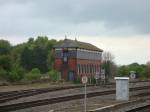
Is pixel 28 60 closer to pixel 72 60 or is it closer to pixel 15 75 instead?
pixel 72 60

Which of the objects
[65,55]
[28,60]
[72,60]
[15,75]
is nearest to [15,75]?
[15,75]

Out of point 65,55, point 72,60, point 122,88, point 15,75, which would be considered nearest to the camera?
point 122,88

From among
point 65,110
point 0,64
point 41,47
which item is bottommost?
point 65,110

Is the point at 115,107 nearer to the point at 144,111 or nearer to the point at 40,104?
the point at 144,111

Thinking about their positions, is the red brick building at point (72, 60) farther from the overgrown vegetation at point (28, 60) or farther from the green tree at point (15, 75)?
the green tree at point (15, 75)

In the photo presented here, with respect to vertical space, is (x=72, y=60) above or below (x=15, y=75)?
above

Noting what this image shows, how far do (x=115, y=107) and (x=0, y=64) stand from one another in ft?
161

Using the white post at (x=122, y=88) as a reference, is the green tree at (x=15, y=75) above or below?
above

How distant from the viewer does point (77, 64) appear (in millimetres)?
95188

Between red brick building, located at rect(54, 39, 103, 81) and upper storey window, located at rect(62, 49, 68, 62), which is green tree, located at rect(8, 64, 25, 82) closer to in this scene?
red brick building, located at rect(54, 39, 103, 81)

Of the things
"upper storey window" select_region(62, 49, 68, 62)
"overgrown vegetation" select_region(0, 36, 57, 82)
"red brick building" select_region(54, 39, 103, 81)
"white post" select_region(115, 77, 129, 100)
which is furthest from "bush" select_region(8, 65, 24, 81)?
"white post" select_region(115, 77, 129, 100)

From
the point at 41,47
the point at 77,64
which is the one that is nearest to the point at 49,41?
the point at 41,47

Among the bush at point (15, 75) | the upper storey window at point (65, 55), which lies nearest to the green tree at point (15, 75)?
the bush at point (15, 75)

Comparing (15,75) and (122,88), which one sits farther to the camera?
Result: (15,75)
